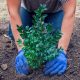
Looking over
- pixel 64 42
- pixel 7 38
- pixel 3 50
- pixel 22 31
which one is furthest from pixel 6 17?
pixel 22 31

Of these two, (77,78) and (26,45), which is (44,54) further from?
(77,78)

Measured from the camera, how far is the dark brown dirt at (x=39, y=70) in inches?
106

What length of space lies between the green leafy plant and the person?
156 mm

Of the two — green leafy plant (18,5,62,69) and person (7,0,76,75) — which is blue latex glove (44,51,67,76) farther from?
green leafy plant (18,5,62,69)

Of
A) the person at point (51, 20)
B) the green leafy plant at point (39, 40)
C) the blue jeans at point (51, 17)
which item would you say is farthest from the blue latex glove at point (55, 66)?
the blue jeans at point (51, 17)

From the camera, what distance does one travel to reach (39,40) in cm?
246

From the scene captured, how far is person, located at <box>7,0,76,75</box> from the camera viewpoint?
8.84 ft

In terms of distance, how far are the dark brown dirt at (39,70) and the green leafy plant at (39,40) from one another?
0.60 ft

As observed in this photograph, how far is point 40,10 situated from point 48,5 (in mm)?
803

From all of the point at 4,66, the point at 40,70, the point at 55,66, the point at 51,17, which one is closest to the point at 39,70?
the point at 40,70

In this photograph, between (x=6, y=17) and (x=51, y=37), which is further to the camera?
(x=6, y=17)

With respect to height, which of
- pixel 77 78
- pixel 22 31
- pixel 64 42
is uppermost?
pixel 22 31

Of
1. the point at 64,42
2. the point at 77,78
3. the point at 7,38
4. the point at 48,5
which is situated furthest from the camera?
the point at 7,38

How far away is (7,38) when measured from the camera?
3.68m
